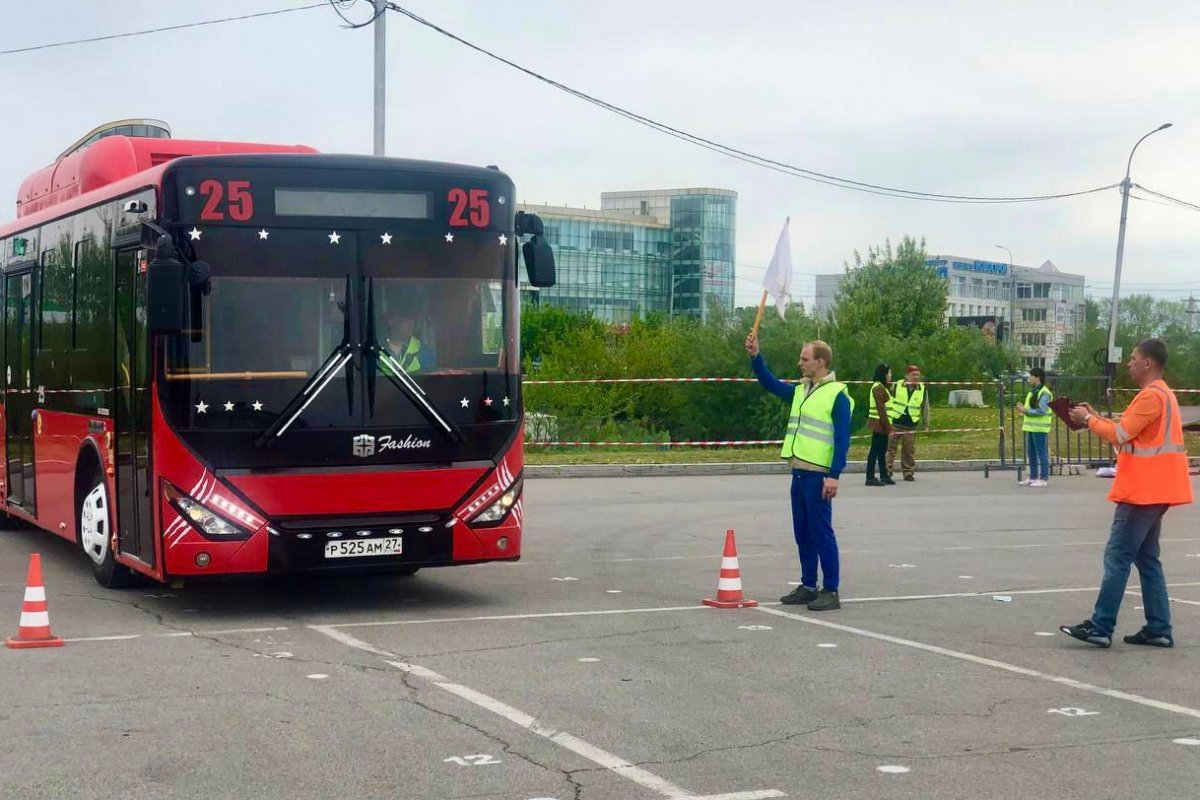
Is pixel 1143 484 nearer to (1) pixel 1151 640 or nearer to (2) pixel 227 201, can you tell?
(1) pixel 1151 640

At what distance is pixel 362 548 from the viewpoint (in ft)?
34.5

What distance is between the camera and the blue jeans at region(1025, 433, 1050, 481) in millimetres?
24781

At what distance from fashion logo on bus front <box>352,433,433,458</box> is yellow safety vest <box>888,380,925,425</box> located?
15497 millimetres

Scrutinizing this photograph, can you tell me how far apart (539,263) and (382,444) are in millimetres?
1713

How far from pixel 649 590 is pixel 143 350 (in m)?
4.20

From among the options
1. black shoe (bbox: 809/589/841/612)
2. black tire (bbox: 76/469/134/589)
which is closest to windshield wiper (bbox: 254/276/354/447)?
black tire (bbox: 76/469/134/589)

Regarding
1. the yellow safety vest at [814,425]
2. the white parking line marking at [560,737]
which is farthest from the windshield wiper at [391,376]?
the yellow safety vest at [814,425]

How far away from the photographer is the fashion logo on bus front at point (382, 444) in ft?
34.5

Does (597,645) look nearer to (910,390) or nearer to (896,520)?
(896,520)

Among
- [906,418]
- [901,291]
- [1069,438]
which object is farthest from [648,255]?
[906,418]

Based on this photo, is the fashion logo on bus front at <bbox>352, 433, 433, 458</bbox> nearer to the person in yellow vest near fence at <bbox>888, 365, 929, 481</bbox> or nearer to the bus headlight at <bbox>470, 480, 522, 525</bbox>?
the bus headlight at <bbox>470, 480, 522, 525</bbox>

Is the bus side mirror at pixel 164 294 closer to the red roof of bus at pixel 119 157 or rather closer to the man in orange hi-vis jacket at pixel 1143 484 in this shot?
the red roof of bus at pixel 119 157

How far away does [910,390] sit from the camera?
25.6m

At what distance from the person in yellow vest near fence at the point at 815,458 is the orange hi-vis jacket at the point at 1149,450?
6.31ft
